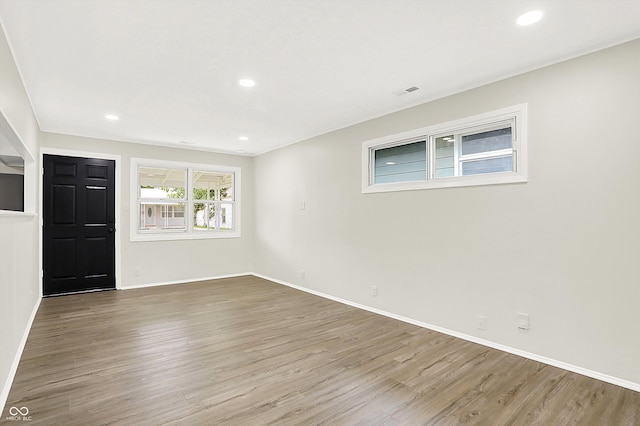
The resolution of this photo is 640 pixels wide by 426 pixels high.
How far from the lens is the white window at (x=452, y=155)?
3010 millimetres

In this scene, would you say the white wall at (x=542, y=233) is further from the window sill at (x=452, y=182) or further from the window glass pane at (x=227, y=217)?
the window glass pane at (x=227, y=217)

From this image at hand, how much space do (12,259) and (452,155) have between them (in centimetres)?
403

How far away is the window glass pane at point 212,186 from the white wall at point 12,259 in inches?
123

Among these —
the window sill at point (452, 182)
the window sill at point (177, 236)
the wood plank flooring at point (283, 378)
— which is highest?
the window sill at point (452, 182)

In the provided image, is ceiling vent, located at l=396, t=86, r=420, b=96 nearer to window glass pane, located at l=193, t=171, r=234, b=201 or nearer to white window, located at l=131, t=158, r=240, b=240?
white window, located at l=131, t=158, r=240, b=240

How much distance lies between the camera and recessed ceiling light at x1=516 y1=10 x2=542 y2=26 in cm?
212

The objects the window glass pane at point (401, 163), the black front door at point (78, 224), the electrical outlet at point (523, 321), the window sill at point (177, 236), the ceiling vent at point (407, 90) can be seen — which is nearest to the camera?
the electrical outlet at point (523, 321)

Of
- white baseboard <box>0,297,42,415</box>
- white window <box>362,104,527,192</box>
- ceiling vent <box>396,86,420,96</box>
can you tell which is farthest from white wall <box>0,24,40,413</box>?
white window <box>362,104,527,192</box>

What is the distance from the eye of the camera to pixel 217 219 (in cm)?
672

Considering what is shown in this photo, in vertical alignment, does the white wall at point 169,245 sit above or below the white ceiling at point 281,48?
below

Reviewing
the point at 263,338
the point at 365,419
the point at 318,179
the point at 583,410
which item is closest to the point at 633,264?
the point at 583,410

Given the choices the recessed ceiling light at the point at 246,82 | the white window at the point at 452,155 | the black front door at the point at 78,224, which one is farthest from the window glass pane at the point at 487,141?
the black front door at the point at 78,224

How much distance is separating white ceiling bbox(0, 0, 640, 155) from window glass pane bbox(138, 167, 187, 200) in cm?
189

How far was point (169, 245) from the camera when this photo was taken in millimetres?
5934
